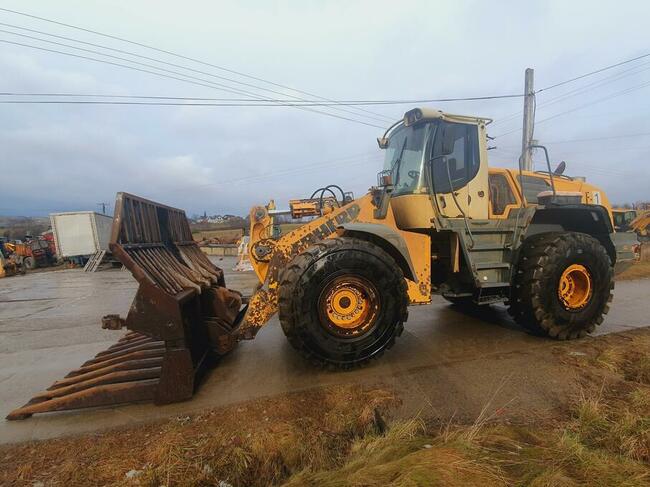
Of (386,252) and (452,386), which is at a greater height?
(386,252)

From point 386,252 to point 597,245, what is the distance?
2.82 metres

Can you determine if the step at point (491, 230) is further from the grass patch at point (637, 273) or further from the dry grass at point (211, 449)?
the grass patch at point (637, 273)

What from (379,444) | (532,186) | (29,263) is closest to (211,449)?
(379,444)

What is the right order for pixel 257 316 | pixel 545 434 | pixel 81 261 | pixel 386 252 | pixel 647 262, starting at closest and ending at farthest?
pixel 545 434, pixel 257 316, pixel 386 252, pixel 647 262, pixel 81 261

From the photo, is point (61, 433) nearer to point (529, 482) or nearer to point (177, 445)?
point (177, 445)

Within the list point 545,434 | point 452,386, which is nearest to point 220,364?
point 452,386

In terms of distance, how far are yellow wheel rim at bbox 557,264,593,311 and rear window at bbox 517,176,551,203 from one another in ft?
3.66

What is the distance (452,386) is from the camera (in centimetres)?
316

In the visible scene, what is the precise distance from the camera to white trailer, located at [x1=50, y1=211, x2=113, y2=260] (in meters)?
21.0

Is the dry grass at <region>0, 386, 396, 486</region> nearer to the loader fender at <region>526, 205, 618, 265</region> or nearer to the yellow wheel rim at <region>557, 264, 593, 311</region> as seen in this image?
the yellow wheel rim at <region>557, 264, 593, 311</region>

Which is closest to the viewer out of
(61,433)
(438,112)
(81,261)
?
(61,433)

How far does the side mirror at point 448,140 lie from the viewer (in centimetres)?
404

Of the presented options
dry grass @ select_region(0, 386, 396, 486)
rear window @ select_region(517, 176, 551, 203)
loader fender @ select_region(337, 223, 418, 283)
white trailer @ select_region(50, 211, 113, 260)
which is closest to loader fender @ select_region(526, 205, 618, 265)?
rear window @ select_region(517, 176, 551, 203)

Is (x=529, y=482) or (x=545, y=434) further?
(x=545, y=434)
